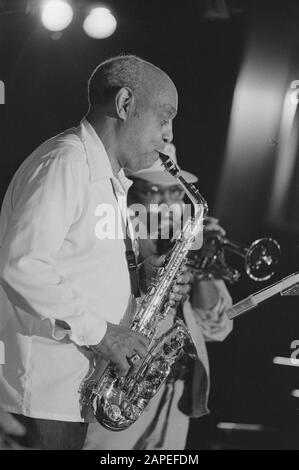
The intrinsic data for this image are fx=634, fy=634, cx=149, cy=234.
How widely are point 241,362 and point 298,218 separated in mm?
849

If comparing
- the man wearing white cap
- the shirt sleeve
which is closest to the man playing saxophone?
the shirt sleeve

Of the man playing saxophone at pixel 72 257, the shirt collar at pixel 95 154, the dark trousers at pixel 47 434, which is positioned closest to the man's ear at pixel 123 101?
the man playing saxophone at pixel 72 257

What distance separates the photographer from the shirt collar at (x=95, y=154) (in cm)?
233

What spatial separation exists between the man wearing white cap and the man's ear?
90 cm

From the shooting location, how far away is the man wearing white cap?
3301 millimetres

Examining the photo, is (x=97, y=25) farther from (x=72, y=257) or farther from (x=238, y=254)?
(x=72, y=257)

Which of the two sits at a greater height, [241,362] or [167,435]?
[241,362]

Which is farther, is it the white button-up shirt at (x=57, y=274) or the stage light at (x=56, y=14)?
the stage light at (x=56, y=14)

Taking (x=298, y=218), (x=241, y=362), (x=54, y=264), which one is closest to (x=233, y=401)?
(x=241, y=362)

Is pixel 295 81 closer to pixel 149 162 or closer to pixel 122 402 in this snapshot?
pixel 149 162

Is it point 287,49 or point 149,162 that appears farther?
point 287,49

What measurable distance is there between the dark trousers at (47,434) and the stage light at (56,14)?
2.06 m

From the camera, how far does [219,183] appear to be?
3.48 meters

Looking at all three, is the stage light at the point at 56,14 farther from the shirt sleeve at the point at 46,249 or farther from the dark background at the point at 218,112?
the shirt sleeve at the point at 46,249
